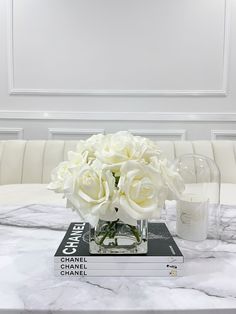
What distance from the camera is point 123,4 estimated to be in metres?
2.55

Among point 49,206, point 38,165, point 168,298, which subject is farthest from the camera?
point 38,165

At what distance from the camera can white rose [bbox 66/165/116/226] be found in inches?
25.2

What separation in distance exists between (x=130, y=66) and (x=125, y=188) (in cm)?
212

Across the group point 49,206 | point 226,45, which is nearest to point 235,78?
point 226,45

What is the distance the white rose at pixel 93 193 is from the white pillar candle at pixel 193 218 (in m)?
0.30

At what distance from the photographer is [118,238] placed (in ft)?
2.42

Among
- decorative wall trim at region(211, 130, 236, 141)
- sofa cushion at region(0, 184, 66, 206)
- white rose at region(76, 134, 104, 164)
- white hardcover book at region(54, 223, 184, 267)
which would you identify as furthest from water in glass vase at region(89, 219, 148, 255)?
decorative wall trim at region(211, 130, 236, 141)

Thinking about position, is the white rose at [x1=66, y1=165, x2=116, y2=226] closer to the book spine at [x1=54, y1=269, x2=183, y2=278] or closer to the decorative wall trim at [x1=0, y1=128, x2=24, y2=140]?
the book spine at [x1=54, y1=269, x2=183, y2=278]

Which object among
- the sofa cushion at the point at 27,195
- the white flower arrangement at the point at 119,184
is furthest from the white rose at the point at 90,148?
the sofa cushion at the point at 27,195

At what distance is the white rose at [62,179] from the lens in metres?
0.66

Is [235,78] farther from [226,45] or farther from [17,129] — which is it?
[17,129]

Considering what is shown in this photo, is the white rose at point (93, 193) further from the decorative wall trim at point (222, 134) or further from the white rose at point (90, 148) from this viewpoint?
the decorative wall trim at point (222, 134)

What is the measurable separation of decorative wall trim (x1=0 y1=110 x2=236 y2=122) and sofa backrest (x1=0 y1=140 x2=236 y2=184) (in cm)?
53

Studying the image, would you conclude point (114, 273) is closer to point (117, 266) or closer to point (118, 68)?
point (117, 266)
